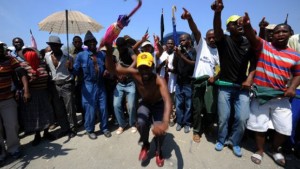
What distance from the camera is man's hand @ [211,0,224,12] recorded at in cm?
296

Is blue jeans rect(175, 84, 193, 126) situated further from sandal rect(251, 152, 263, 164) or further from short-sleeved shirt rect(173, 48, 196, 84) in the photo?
sandal rect(251, 152, 263, 164)

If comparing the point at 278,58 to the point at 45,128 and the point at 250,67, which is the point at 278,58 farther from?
the point at 45,128

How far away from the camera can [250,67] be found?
11.5 feet

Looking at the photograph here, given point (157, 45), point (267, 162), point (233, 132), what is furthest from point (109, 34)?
point (267, 162)

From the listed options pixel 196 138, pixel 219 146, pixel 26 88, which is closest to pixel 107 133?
pixel 26 88

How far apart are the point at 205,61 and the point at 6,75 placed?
3.92 meters

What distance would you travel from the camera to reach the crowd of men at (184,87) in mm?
3195

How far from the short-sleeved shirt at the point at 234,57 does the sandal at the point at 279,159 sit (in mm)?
1444

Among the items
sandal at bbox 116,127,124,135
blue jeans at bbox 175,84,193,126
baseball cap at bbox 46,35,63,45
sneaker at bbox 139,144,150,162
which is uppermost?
baseball cap at bbox 46,35,63,45

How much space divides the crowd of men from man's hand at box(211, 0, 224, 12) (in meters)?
0.01

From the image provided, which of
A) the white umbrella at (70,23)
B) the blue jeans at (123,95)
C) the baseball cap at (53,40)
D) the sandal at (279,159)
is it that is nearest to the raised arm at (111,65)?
the blue jeans at (123,95)

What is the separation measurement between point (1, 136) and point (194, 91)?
4061mm

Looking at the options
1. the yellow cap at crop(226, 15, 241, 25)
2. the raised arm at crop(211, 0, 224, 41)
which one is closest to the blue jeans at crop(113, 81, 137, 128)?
the raised arm at crop(211, 0, 224, 41)

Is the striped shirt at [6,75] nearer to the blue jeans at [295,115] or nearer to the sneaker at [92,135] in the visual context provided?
the sneaker at [92,135]
